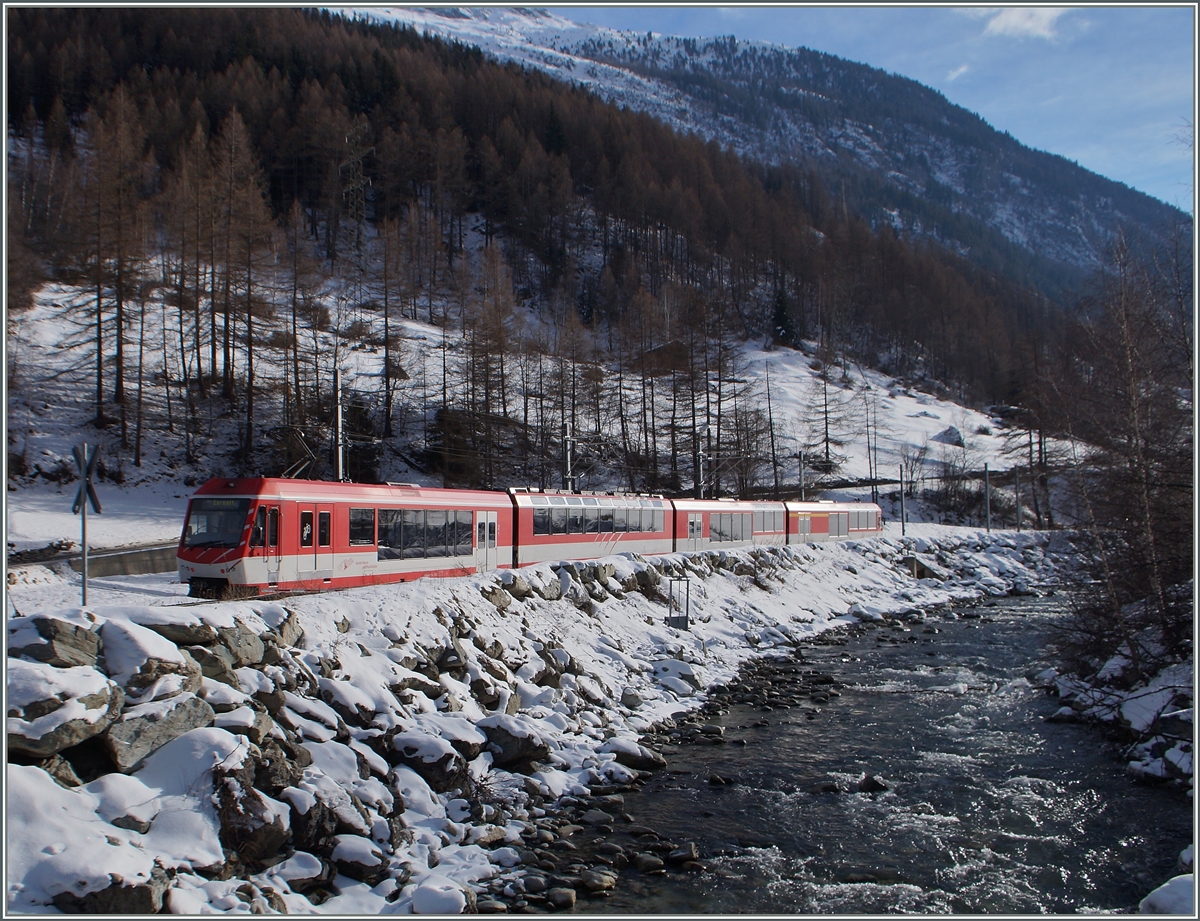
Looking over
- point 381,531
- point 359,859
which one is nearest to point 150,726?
point 359,859

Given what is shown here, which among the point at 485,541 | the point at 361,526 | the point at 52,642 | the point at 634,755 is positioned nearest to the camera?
the point at 52,642

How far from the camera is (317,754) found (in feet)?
30.8

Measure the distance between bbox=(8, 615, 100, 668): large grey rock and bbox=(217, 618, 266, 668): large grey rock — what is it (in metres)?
1.62

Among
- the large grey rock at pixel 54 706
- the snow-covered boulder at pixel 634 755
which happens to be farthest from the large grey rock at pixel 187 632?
the snow-covered boulder at pixel 634 755

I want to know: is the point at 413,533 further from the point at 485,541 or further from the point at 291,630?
the point at 291,630

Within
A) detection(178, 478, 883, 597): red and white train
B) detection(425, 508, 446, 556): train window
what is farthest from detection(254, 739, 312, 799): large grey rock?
detection(425, 508, 446, 556): train window

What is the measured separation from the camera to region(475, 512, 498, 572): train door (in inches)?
861

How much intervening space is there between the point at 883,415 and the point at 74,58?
91.5 metres

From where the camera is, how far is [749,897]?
8.41 meters

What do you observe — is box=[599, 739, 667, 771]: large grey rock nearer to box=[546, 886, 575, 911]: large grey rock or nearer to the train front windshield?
box=[546, 886, 575, 911]: large grey rock

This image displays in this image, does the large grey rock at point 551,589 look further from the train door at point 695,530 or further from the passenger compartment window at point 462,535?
the train door at point 695,530

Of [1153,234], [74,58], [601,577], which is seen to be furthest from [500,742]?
[74,58]

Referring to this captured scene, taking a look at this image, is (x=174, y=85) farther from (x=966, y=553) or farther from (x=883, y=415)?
(x=966, y=553)

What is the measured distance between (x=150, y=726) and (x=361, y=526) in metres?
10.2
